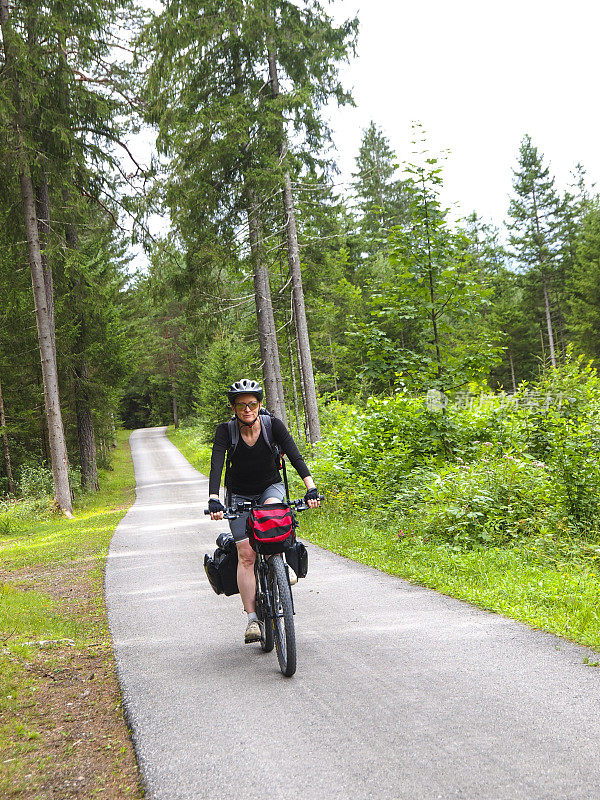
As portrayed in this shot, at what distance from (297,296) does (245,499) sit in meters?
13.2

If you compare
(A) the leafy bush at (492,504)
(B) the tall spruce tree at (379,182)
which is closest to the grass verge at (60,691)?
(A) the leafy bush at (492,504)

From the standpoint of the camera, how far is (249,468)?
17.7 ft

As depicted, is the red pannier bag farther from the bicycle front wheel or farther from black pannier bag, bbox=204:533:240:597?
black pannier bag, bbox=204:533:240:597

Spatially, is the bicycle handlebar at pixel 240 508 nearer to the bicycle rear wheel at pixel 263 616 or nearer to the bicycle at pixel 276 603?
the bicycle at pixel 276 603

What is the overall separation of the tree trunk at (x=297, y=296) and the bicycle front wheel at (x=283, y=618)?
12.8m

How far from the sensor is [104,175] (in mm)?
20672

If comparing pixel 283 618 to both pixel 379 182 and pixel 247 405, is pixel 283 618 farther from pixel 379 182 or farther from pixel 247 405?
pixel 379 182

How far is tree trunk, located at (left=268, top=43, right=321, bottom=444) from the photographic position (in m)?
17.8

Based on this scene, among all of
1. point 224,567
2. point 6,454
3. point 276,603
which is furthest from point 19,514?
point 276,603

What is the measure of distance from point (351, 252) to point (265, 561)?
17.5 meters

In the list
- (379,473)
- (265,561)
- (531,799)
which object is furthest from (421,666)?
(379,473)

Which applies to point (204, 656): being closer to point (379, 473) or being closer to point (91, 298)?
point (379, 473)

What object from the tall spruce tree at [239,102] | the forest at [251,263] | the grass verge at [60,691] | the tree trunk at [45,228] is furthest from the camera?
the tree trunk at [45,228]

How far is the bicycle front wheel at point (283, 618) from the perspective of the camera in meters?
4.74
